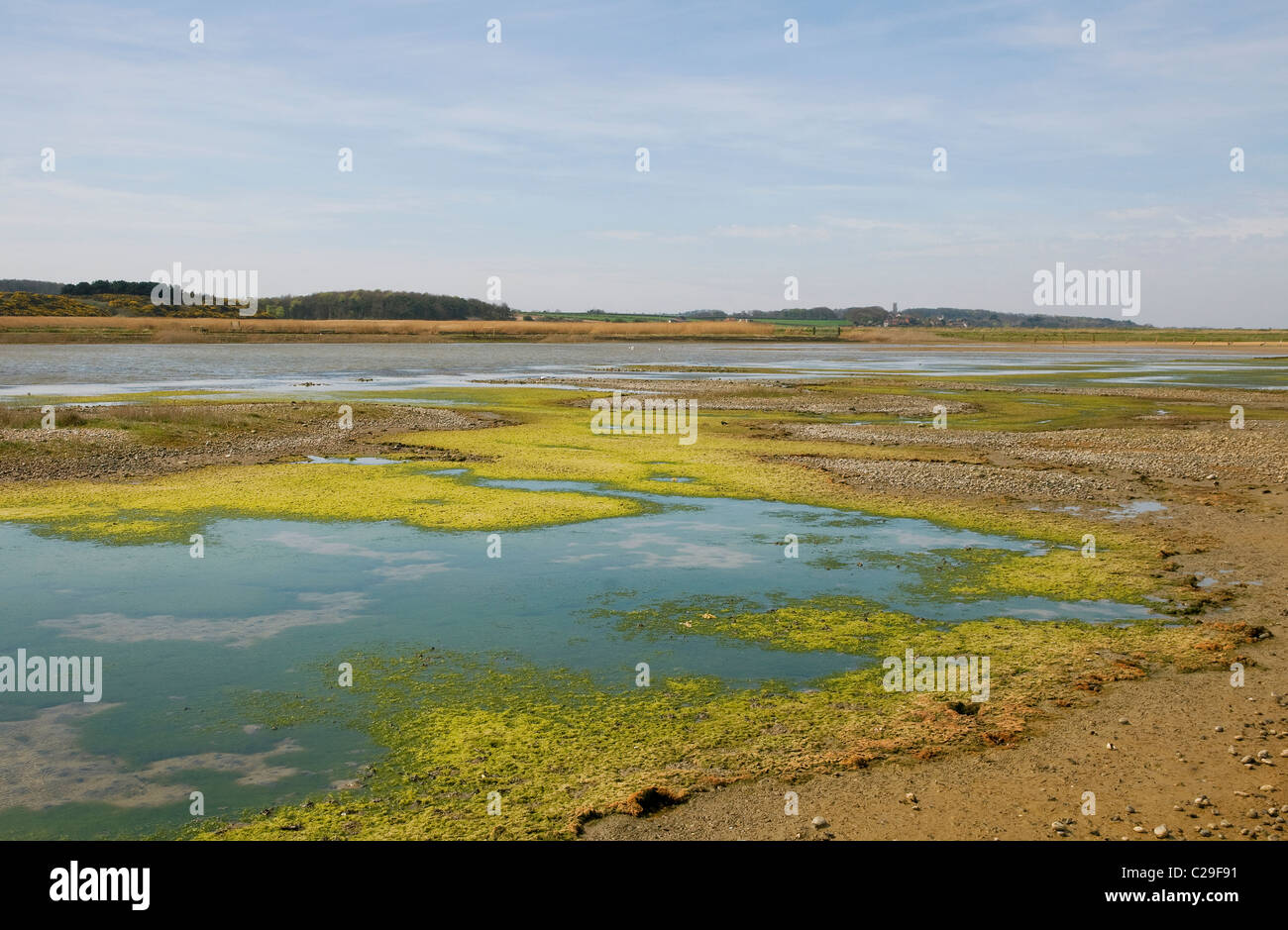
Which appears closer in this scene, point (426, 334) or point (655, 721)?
point (655, 721)

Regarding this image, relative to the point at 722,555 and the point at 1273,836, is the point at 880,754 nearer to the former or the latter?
the point at 1273,836

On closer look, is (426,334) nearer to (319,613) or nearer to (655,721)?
(319,613)

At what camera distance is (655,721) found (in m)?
10.4

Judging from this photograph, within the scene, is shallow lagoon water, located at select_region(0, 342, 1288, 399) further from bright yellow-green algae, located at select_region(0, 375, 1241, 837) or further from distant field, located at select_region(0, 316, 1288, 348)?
bright yellow-green algae, located at select_region(0, 375, 1241, 837)

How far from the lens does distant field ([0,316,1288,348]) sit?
12888 centimetres

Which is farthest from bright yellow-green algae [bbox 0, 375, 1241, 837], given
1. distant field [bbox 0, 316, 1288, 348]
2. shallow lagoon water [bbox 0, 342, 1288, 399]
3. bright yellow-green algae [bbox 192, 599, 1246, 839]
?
distant field [bbox 0, 316, 1288, 348]

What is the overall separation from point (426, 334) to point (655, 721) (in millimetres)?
160856

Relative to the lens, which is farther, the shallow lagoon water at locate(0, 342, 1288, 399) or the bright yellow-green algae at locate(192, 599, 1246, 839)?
the shallow lagoon water at locate(0, 342, 1288, 399)

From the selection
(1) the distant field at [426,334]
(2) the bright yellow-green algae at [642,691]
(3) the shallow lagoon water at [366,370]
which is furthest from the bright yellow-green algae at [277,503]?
(1) the distant field at [426,334]

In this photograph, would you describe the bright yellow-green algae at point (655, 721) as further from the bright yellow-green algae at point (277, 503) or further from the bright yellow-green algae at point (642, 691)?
the bright yellow-green algae at point (277, 503)

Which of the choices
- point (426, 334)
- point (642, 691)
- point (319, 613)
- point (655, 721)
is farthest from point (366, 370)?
point (426, 334)

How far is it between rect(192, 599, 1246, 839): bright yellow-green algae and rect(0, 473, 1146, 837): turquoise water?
49cm
